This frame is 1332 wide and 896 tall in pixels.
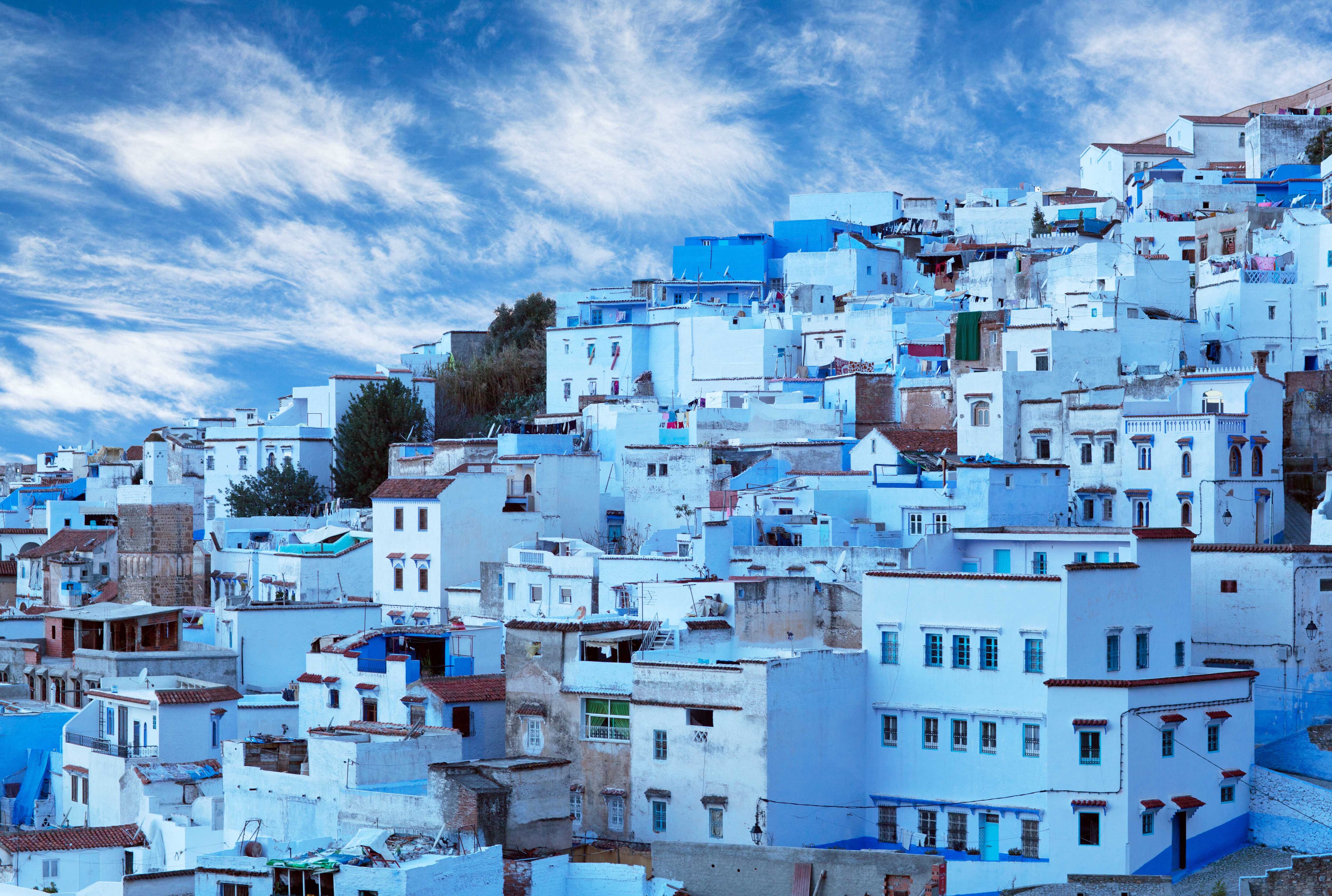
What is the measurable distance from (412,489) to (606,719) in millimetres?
13687

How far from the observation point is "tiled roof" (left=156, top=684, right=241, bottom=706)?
32.2 meters

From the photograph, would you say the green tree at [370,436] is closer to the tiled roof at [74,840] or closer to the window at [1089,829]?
the tiled roof at [74,840]

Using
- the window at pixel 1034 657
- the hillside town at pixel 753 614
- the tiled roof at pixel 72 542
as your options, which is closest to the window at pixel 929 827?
Answer: the hillside town at pixel 753 614

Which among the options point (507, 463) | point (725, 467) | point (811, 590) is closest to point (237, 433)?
point (507, 463)

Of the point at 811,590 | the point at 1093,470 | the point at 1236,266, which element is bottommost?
the point at 811,590

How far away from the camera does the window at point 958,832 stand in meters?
28.6

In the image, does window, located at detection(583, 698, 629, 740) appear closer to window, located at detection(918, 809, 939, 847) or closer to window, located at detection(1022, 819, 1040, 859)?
window, located at detection(918, 809, 939, 847)

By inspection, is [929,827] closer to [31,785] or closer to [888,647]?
[888,647]

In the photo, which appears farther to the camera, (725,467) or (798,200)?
(798,200)

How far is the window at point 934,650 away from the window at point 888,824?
281 centimetres

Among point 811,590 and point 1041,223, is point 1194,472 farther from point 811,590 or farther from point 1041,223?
point 1041,223

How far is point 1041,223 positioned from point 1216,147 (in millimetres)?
14441

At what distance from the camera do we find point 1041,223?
6619 cm

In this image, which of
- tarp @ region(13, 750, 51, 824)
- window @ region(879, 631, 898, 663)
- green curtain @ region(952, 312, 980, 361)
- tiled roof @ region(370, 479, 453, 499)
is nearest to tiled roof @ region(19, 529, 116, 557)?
tiled roof @ region(370, 479, 453, 499)
